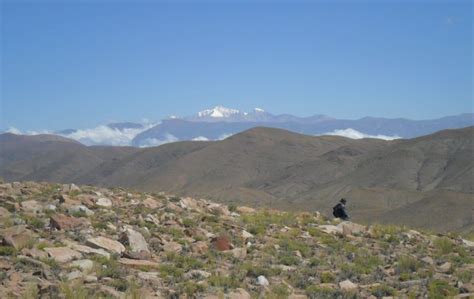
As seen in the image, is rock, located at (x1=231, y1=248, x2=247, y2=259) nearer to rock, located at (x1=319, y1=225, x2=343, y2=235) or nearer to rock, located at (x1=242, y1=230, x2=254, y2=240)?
rock, located at (x1=242, y1=230, x2=254, y2=240)

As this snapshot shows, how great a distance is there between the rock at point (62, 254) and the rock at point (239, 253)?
3974 mm

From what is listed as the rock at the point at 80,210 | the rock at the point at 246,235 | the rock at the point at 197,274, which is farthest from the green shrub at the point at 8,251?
the rock at the point at 246,235

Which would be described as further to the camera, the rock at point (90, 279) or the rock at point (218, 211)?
the rock at point (218, 211)

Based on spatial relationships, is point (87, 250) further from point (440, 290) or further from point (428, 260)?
point (428, 260)

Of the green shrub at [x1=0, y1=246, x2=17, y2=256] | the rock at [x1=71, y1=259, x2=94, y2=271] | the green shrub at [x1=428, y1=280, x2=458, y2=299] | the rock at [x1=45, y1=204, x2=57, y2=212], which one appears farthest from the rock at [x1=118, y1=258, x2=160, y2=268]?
the green shrub at [x1=428, y1=280, x2=458, y2=299]

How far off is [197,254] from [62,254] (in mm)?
3443

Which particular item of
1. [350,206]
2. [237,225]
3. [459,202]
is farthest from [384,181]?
[237,225]

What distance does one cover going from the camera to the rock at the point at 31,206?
16.0 m

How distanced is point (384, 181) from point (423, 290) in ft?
448

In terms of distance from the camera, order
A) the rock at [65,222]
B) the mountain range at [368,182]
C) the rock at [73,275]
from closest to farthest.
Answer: the rock at [73,275], the rock at [65,222], the mountain range at [368,182]

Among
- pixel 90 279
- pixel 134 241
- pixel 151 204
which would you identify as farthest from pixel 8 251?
pixel 151 204

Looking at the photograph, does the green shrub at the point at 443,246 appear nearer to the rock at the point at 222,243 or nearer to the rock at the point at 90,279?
the rock at the point at 222,243

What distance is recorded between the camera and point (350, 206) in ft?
356

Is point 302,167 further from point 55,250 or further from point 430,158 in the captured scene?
point 55,250
